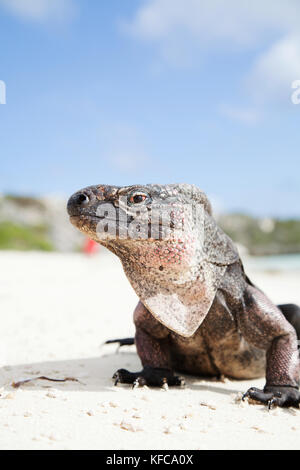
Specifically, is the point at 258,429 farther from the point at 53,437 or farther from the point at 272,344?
the point at 53,437

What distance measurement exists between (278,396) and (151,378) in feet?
3.57

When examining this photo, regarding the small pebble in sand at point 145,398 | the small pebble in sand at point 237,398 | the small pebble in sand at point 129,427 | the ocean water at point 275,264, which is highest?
the small pebble in sand at point 129,427

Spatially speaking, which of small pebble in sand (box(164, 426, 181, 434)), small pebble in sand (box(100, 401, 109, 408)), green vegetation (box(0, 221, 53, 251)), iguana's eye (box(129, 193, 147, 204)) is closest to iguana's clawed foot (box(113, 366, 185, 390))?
small pebble in sand (box(100, 401, 109, 408))

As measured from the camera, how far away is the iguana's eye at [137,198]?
3627 millimetres

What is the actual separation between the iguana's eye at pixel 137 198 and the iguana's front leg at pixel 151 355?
115 cm

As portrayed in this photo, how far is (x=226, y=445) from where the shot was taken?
282 centimetres

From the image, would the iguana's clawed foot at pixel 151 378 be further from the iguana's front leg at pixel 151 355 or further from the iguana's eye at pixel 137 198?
the iguana's eye at pixel 137 198

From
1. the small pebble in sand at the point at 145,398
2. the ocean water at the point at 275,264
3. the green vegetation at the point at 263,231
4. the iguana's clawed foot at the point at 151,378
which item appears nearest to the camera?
the small pebble in sand at the point at 145,398

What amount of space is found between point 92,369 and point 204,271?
1.93 m

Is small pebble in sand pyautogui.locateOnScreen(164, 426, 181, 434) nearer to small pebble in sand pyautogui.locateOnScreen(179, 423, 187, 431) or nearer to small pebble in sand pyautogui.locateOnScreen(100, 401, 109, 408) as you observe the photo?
small pebble in sand pyautogui.locateOnScreen(179, 423, 187, 431)

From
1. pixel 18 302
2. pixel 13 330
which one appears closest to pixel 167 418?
pixel 13 330

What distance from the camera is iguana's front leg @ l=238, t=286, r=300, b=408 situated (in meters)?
3.72

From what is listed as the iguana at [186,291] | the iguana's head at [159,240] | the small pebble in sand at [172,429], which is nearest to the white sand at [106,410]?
the small pebble in sand at [172,429]

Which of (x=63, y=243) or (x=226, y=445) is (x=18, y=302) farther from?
(x=63, y=243)
